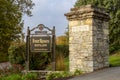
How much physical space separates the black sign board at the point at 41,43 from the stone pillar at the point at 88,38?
2.12 meters

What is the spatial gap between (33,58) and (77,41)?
20.6 feet

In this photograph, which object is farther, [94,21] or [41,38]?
[41,38]

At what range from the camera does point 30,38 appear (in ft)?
56.8

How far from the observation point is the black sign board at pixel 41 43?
55.4 feet

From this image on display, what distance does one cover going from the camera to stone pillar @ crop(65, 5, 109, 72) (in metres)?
14.3

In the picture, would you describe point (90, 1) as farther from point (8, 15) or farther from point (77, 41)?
point (77, 41)

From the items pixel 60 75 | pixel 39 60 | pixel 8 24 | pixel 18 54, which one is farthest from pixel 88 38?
pixel 8 24

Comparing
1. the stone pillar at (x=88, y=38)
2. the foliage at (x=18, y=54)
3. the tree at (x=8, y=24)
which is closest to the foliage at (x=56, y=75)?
the stone pillar at (x=88, y=38)

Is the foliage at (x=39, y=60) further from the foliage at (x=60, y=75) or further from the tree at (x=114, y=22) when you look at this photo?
the tree at (x=114, y=22)

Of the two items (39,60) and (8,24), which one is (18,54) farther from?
(8,24)

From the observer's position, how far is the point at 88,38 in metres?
14.4

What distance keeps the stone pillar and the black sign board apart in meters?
2.12

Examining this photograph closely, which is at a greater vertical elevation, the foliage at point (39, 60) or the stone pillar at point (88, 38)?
the stone pillar at point (88, 38)

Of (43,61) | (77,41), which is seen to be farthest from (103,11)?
(43,61)
